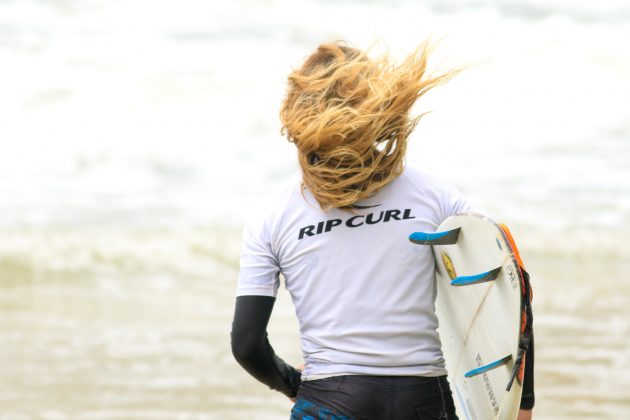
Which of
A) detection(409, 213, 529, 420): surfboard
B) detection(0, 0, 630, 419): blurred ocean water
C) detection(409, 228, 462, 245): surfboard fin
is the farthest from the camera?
detection(0, 0, 630, 419): blurred ocean water

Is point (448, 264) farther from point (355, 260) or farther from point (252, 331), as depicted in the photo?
point (252, 331)

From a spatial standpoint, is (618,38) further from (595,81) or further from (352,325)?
(352,325)

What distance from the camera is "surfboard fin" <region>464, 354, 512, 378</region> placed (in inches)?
81.1

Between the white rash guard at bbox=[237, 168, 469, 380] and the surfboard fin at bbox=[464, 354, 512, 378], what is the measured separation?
0.26 ft

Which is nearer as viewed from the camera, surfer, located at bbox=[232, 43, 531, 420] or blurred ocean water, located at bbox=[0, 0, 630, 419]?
surfer, located at bbox=[232, 43, 531, 420]

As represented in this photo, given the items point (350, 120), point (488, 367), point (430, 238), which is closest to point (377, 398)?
point (488, 367)

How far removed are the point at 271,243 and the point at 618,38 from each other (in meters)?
17.8

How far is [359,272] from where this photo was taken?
216cm

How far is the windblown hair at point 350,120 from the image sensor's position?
2.06m

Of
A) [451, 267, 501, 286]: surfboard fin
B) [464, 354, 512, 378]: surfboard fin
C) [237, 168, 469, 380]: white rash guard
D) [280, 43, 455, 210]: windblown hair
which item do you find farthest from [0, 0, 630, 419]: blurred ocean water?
[464, 354, 512, 378]: surfboard fin

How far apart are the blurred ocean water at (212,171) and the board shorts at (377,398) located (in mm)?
790

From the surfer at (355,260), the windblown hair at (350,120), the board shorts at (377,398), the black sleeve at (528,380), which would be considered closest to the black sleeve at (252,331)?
the surfer at (355,260)

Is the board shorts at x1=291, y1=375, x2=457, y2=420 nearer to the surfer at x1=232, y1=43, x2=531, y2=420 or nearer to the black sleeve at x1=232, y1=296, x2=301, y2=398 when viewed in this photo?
the surfer at x1=232, y1=43, x2=531, y2=420

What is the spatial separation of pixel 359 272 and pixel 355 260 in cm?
3
